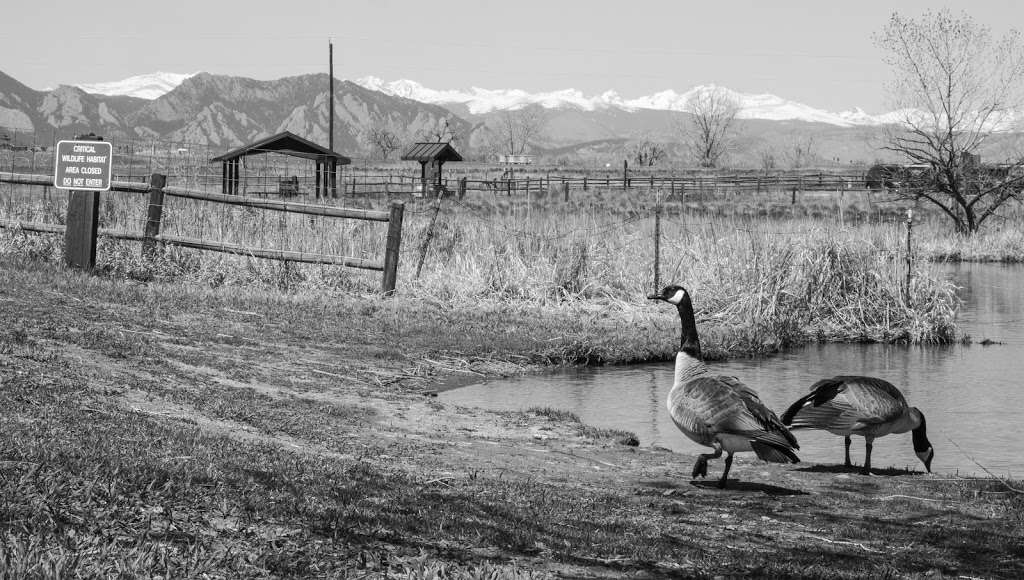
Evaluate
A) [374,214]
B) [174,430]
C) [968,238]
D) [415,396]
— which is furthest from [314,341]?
[968,238]

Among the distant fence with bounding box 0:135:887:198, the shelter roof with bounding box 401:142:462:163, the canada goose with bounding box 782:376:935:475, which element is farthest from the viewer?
the shelter roof with bounding box 401:142:462:163

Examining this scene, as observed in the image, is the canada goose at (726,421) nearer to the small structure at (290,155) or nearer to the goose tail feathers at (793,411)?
the goose tail feathers at (793,411)

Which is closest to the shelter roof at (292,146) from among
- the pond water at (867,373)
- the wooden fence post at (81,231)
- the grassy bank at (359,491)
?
the wooden fence post at (81,231)

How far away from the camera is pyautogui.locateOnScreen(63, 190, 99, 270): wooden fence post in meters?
18.6

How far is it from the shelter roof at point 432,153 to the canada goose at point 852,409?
49.4 metres

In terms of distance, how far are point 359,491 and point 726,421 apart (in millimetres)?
2925

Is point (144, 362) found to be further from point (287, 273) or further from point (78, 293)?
point (287, 273)

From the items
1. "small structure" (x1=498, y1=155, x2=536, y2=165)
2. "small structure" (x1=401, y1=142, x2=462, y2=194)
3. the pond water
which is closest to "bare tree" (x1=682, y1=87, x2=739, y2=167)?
"small structure" (x1=498, y1=155, x2=536, y2=165)

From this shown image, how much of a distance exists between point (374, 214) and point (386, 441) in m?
11.0

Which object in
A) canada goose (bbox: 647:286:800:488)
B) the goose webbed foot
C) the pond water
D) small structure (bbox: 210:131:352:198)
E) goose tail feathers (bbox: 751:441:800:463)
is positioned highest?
small structure (bbox: 210:131:352:198)

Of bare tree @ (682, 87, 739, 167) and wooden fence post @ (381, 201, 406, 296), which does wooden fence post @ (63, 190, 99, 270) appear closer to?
wooden fence post @ (381, 201, 406, 296)

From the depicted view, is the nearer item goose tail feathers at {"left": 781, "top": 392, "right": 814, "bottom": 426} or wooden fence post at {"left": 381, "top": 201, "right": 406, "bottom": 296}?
goose tail feathers at {"left": 781, "top": 392, "right": 814, "bottom": 426}

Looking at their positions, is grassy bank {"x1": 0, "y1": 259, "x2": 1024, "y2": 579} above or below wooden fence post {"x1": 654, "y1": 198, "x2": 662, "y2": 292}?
below

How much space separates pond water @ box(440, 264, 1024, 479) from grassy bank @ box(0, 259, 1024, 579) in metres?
1.48
